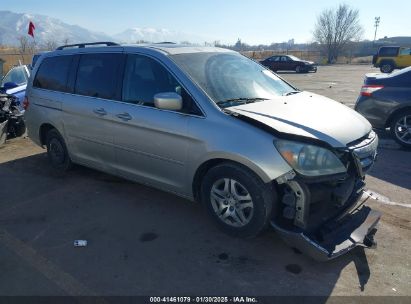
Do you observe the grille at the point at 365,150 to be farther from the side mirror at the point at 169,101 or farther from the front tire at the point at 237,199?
the side mirror at the point at 169,101

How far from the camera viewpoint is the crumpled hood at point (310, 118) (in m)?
3.19

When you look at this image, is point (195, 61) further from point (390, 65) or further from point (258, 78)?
point (390, 65)

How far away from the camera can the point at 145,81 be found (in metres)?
4.11

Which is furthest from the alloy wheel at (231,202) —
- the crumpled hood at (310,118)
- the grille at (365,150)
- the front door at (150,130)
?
the grille at (365,150)

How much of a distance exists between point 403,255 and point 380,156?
3.38 meters

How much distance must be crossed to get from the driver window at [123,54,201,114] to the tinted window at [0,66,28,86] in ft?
20.3

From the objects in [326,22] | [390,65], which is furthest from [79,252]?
[326,22]

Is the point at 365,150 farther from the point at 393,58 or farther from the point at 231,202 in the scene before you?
the point at 393,58

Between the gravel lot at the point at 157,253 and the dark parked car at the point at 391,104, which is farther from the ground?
the dark parked car at the point at 391,104

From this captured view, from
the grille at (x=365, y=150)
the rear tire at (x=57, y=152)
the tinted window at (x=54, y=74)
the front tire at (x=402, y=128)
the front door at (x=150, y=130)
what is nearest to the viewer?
the grille at (x=365, y=150)

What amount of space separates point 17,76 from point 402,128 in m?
9.06

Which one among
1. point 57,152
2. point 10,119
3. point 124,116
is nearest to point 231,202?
point 124,116

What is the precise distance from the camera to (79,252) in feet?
11.5

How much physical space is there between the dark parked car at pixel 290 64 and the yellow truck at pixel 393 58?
20.4 ft
